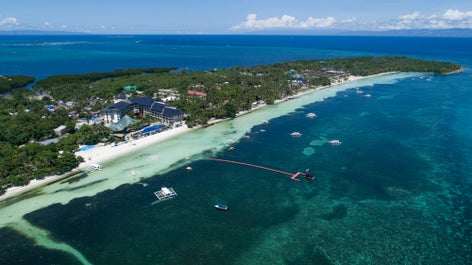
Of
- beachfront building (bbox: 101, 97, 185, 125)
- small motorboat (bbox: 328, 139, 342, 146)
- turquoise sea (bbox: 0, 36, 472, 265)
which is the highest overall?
beachfront building (bbox: 101, 97, 185, 125)

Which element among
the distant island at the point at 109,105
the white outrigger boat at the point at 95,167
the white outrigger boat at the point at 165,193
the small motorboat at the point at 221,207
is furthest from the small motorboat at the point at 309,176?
the white outrigger boat at the point at 95,167

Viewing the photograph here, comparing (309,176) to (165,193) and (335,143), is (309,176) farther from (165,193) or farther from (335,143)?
(165,193)

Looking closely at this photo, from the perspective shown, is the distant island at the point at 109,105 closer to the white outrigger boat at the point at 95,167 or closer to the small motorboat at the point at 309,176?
the white outrigger boat at the point at 95,167

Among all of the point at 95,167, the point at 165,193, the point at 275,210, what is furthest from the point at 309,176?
the point at 95,167

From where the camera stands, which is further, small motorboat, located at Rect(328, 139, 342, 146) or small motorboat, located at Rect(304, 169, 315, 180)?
small motorboat, located at Rect(328, 139, 342, 146)

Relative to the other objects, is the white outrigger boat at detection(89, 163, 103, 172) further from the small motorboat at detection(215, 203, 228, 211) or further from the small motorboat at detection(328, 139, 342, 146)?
the small motorboat at detection(328, 139, 342, 146)

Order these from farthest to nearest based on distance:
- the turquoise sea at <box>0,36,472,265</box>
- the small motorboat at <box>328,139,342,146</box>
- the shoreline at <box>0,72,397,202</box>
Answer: the small motorboat at <box>328,139,342,146</box>
the shoreline at <box>0,72,397,202</box>
the turquoise sea at <box>0,36,472,265</box>

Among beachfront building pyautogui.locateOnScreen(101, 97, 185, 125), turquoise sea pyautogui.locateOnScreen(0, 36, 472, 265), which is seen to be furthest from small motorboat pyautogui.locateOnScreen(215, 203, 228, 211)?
beachfront building pyautogui.locateOnScreen(101, 97, 185, 125)

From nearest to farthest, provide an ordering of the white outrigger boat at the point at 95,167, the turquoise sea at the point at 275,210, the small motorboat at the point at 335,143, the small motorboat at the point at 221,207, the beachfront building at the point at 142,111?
the turquoise sea at the point at 275,210, the small motorboat at the point at 221,207, the white outrigger boat at the point at 95,167, the small motorboat at the point at 335,143, the beachfront building at the point at 142,111

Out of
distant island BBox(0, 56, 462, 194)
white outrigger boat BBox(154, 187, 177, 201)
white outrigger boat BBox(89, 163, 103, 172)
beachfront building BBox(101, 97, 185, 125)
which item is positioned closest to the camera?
white outrigger boat BBox(154, 187, 177, 201)
